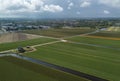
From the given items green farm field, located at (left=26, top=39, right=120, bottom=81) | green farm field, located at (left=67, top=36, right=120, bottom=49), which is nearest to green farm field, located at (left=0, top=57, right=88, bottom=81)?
green farm field, located at (left=26, top=39, right=120, bottom=81)

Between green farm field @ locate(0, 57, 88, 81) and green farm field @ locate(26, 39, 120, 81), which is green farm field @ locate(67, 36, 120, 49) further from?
green farm field @ locate(0, 57, 88, 81)

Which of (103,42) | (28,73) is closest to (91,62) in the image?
(28,73)

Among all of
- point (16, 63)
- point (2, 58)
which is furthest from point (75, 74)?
point (2, 58)

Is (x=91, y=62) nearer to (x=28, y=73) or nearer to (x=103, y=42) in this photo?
(x=28, y=73)

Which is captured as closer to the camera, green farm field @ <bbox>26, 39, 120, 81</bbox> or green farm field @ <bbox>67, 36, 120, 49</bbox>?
green farm field @ <bbox>26, 39, 120, 81</bbox>

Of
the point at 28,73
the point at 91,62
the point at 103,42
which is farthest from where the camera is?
the point at 103,42

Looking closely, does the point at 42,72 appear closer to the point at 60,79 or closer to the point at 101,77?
the point at 60,79

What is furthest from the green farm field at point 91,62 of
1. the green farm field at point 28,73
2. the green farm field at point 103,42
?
the green farm field at point 103,42

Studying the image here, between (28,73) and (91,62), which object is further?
(91,62)

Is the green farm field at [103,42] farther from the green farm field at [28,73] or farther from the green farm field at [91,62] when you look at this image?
the green farm field at [28,73]
